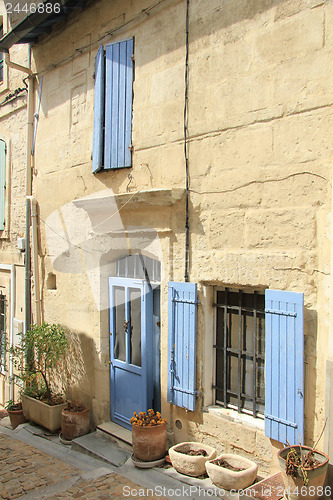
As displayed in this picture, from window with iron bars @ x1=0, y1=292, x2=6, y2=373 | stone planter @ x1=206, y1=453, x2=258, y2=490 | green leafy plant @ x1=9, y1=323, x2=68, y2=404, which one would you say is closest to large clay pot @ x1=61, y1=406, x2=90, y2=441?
green leafy plant @ x1=9, y1=323, x2=68, y2=404

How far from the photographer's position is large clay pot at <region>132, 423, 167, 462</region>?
4.64 meters

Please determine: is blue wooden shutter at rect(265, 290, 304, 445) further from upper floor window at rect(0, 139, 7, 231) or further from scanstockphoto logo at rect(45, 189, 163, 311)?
upper floor window at rect(0, 139, 7, 231)

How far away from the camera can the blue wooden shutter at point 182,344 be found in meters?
4.68

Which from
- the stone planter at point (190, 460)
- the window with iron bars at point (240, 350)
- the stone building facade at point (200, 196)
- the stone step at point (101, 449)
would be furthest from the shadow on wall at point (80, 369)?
the window with iron bars at point (240, 350)

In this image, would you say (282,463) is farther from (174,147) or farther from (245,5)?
(245,5)

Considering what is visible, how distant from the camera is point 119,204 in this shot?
554 centimetres

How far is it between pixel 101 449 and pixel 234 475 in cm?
205

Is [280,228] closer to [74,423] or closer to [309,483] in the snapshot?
[309,483]

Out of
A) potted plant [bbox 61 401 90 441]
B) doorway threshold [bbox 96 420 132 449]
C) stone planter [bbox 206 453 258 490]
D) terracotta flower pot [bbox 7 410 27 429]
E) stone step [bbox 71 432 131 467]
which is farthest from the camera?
terracotta flower pot [bbox 7 410 27 429]

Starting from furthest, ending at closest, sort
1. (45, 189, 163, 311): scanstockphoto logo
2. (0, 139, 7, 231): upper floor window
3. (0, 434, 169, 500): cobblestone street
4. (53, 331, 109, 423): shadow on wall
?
(0, 139, 7, 231): upper floor window < (53, 331, 109, 423): shadow on wall < (45, 189, 163, 311): scanstockphoto logo < (0, 434, 169, 500): cobblestone street

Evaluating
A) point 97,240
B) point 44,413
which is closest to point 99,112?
point 97,240

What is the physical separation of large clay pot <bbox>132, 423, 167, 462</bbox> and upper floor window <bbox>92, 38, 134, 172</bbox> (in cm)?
305

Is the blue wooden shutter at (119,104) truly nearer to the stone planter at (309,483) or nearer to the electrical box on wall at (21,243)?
the electrical box on wall at (21,243)

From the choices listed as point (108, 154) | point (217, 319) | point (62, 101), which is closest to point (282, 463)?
point (217, 319)
